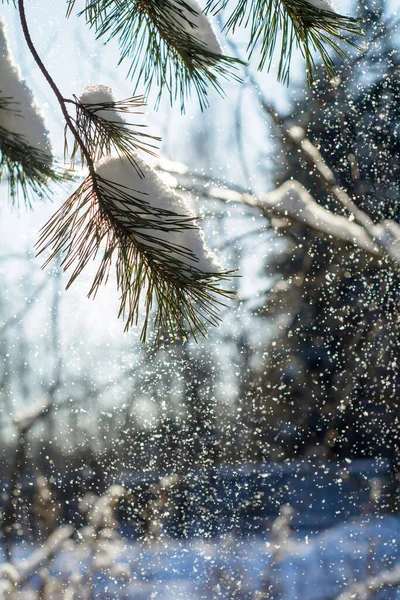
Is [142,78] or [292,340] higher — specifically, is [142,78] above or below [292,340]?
below

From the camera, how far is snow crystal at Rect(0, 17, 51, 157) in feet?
1.41

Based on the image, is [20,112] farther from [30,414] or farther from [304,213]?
[30,414]

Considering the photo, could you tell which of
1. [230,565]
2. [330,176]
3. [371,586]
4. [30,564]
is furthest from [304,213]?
[30,564]

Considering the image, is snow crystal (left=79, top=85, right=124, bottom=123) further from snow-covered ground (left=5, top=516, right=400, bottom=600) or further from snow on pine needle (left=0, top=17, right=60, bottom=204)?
snow-covered ground (left=5, top=516, right=400, bottom=600)

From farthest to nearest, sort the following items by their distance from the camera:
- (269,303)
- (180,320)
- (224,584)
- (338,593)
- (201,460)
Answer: (201,460) < (269,303) < (224,584) < (338,593) < (180,320)

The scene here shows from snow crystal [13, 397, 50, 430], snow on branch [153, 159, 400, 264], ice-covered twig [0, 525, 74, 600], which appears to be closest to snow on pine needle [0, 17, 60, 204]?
snow on branch [153, 159, 400, 264]

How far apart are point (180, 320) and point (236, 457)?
2.27m

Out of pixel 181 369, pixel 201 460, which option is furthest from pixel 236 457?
pixel 181 369

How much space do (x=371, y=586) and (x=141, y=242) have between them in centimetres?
181

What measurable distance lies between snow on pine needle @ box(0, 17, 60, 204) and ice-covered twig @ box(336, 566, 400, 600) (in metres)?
1.73

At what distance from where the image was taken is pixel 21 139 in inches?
16.8

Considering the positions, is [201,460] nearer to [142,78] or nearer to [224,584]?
[224,584]

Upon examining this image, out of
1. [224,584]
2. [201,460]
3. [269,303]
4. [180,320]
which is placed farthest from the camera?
[201,460]

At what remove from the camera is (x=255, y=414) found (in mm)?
2461
